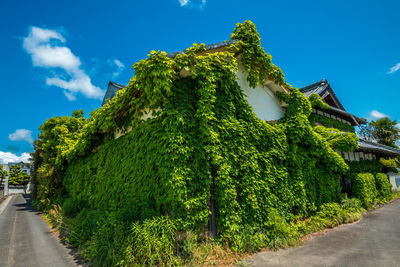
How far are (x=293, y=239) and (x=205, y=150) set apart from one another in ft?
13.6

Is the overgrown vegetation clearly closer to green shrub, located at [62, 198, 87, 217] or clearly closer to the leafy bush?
green shrub, located at [62, 198, 87, 217]

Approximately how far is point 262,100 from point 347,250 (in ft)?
20.2

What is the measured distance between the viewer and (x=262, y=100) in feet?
28.9

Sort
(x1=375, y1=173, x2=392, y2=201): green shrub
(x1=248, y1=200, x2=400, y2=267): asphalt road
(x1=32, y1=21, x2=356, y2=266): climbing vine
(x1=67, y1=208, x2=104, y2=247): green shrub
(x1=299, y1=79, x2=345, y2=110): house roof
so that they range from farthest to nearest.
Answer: (x1=299, y1=79, x2=345, y2=110): house roof < (x1=375, y1=173, x2=392, y2=201): green shrub < (x1=67, y1=208, x2=104, y2=247): green shrub < (x1=32, y1=21, x2=356, y2=266): climbing vine < (x1=248, y1=200, x2=400, y2=267): asphalt road

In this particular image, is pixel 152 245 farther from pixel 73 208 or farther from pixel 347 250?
pixel 73 208

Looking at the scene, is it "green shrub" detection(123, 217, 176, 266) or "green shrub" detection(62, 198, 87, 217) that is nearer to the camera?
"green shrub" detection(123, 217, 176, 266)

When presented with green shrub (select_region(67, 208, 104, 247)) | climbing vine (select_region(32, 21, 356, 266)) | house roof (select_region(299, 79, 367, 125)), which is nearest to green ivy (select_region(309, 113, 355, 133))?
house roof (select_region(299, 79, 367, 125))

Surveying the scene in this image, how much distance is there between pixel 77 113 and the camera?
66.6 feet

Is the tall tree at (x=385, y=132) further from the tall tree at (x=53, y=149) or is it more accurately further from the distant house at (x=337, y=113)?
the tall tree at (x=53, y=149)

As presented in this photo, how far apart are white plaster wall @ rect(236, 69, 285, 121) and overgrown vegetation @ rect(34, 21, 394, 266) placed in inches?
15.2

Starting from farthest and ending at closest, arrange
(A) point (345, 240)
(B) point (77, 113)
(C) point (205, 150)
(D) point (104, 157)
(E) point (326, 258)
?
(B) point (77, 113)
(D) point (104, 157)
(A) point (345, 240)
(C) point (205, 150)
(E) point (326, 258)

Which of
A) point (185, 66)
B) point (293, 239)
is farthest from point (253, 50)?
point (293, 239)

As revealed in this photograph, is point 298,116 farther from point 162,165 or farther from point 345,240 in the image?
point 162,165

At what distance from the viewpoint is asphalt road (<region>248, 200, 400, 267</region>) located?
4863mm
